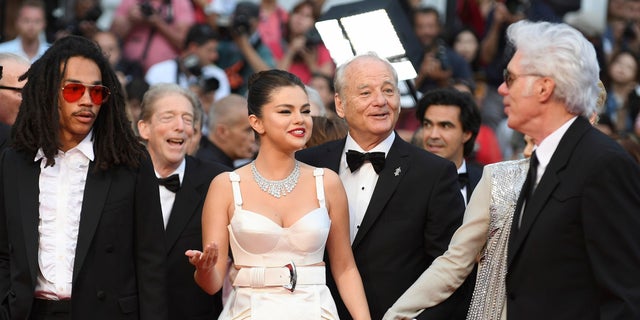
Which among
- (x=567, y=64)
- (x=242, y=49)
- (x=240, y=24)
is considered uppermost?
(x=240, y=24)

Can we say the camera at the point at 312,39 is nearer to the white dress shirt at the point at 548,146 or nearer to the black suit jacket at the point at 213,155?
the black suit jacket at the point at 213,155

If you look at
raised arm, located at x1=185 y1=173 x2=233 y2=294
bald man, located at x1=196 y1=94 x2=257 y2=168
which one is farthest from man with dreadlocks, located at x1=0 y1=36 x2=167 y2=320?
bald man, located at x1=196 y1=94 x2=257 y2=168

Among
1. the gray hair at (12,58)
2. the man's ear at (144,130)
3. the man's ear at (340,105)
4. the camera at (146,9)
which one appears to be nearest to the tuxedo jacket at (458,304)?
the man's ear at (340,105)

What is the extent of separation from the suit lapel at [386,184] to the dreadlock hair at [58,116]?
3.87 feet

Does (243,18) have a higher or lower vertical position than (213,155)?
higher

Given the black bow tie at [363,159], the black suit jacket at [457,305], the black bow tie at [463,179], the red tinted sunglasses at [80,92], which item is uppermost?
the red tinted sunglasses at [80,92]

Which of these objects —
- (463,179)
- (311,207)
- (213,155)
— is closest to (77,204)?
(311,207)

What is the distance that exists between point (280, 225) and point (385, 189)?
694 mm

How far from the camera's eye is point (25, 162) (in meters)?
Answer: 4.99

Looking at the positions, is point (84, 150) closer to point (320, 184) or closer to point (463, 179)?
point (320, 184)

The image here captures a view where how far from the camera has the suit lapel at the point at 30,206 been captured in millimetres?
4824

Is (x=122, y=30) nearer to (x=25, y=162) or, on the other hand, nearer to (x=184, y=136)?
(x=184, y=136)

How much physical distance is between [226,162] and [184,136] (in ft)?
4.85

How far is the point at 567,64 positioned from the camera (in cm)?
448
